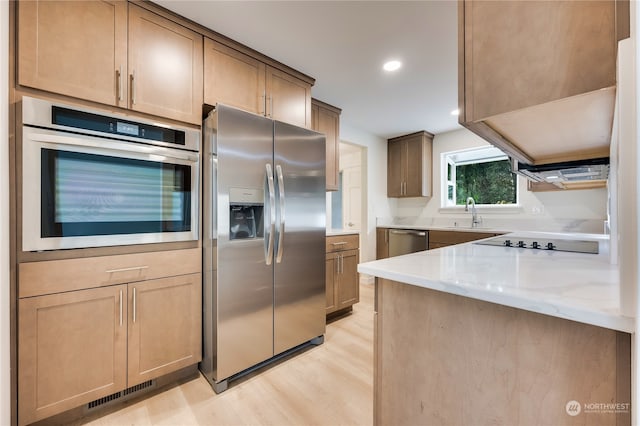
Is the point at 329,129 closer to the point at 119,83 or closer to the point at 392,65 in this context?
the point at 392,65

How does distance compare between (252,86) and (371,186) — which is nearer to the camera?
(252,86)

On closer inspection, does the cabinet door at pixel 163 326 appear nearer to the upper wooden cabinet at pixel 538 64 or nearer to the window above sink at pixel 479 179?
the upper wooden cabinet at pixel 538 64

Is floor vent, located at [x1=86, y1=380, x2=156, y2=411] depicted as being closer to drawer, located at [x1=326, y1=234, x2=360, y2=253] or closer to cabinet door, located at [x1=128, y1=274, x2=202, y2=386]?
cabinet door, located at [x1=128, y1=274, x2=202, y2=386]

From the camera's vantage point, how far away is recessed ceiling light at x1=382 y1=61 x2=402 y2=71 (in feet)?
7.52

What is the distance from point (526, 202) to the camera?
3.50m

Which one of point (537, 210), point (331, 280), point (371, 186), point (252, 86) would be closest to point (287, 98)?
point (252, 86)

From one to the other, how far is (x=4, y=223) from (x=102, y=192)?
0.38 meters

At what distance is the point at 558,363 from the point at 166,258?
6.09 ft

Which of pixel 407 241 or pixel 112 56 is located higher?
pixel 112 56

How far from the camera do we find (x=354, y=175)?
463cm

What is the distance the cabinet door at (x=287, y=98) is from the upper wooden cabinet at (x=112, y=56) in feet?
1.87

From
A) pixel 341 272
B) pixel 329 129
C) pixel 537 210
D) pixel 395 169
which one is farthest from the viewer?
pixel 395 169

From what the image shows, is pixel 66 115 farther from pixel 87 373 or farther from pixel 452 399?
pixel 452 399

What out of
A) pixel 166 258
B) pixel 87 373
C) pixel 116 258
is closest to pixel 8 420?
pixel 87 373
